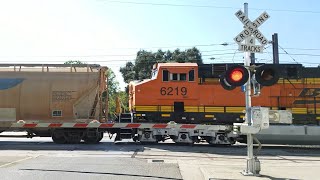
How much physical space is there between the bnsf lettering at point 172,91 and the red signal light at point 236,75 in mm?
9480

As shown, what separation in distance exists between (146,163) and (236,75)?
4684 mm

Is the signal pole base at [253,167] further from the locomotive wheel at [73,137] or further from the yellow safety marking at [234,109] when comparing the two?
the locomotive wheel at [73,137]

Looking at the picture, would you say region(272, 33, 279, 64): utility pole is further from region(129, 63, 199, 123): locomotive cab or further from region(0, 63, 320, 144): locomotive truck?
region(129, 63, 199, 123): locomotive cab

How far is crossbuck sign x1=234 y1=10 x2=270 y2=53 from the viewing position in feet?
32.9

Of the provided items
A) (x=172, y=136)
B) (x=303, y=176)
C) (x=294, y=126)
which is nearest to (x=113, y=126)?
(x=172, y=136)

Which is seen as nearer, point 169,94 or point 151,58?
point 169,94

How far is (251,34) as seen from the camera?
396 inches

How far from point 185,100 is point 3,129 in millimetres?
8959

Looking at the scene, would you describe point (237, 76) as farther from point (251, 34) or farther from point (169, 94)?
point (169, 94)

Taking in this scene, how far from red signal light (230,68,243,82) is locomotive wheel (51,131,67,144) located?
11.9m

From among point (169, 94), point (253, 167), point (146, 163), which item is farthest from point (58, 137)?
point (253, 167)

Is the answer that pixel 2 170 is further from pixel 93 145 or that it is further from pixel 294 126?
pixel 294 126

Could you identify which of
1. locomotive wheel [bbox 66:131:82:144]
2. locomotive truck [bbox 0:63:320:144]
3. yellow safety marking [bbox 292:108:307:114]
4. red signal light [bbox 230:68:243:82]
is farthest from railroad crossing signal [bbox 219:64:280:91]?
locomotive wheel [bbox 66:131:82:144]

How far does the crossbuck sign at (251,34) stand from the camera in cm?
1004
